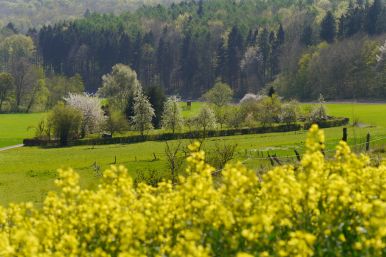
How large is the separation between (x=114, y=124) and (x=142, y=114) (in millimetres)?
4057

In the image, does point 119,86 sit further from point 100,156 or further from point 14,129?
point 100,156

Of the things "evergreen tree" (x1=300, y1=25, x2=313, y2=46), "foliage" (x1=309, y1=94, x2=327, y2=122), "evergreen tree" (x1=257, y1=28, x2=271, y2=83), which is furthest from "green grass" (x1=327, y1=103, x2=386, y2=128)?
"evergreen tree" (x1=257, y1=28, x2=271, y2=83)

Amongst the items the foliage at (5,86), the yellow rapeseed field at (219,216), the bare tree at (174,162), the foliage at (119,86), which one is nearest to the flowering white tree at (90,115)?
the foliage at (119,86)

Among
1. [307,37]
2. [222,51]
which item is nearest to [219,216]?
[307,37]

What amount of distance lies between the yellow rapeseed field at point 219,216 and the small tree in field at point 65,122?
61.9 m

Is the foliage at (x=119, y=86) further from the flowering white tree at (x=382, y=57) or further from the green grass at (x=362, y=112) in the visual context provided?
the flowering white tree at (x=382, y=57)

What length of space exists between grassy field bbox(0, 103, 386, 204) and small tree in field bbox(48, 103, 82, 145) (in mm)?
4379

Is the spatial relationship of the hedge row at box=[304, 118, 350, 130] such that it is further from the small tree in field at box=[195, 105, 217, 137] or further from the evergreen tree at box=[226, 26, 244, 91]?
the evergreen tree at box=[226, 26, 244, 91]

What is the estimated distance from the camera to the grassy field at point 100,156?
4053 cm

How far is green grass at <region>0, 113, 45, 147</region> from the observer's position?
74.5 m

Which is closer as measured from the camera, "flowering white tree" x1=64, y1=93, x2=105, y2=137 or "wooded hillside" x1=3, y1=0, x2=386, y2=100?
"flowering white tree" x1=64, y1=93, x2=105, y2=137

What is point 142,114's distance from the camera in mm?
72125

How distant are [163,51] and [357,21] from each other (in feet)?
189

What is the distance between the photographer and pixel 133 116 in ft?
247
